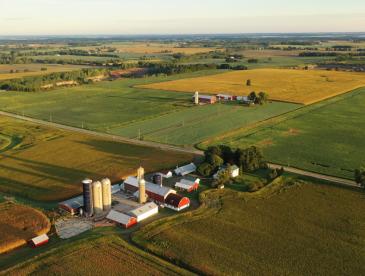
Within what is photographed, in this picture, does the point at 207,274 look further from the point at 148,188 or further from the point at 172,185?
the point at 172,185

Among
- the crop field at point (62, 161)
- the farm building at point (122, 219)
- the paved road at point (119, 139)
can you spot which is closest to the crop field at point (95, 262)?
the farm building at point (122, 219)

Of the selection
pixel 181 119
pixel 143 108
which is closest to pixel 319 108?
pixel 181 119

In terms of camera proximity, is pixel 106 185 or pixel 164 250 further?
pixel 106 185

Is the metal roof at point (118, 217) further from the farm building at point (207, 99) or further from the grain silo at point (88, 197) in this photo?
the farm building at point (207, 99)

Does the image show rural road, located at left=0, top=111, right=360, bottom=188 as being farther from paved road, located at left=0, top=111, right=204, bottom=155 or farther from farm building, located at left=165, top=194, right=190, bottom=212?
farm building, located at left=165, top=194, right=190, bottom=212

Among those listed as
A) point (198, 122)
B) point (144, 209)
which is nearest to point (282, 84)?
point (198, 122)

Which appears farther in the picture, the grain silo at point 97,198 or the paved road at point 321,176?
the paved road at point 321,176

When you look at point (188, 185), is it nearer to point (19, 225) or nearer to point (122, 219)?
point (122, 219)
